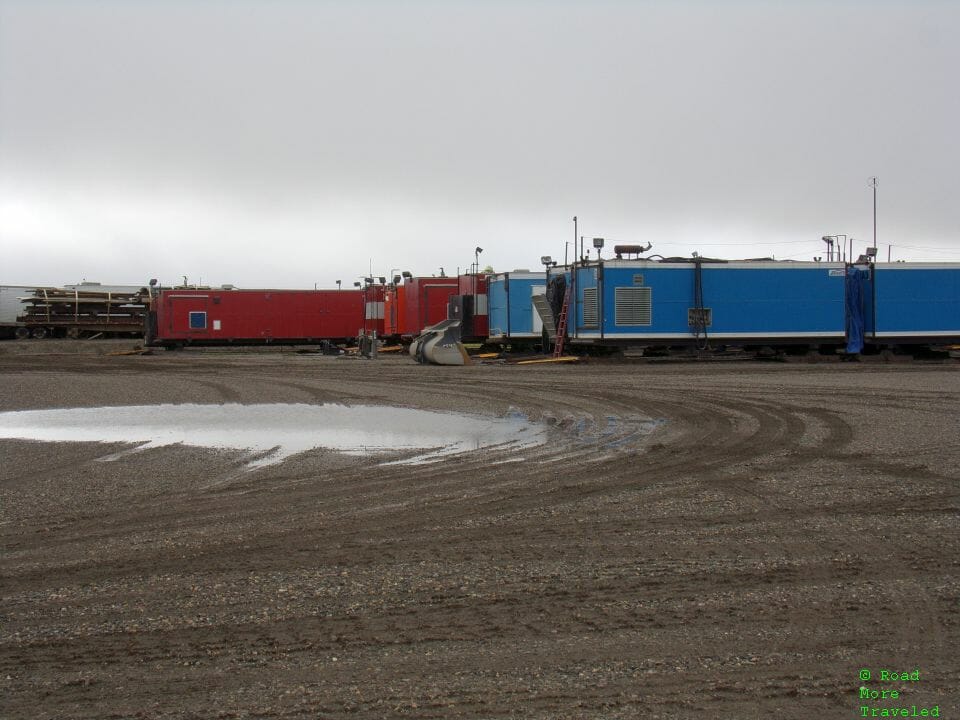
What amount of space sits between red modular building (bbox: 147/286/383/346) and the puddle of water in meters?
28.9

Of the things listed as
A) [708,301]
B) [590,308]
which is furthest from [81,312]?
[708,301]

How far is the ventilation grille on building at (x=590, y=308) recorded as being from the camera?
31047 millimetres

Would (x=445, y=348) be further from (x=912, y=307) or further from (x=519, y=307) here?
(x=912, y=307)

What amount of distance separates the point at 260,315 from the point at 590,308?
20.1 metres

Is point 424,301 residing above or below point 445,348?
above

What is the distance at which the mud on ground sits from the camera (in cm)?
395

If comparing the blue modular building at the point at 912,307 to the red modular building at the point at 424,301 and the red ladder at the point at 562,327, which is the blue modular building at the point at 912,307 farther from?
the red modular building at the point at 424,301

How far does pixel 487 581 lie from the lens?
215 inches

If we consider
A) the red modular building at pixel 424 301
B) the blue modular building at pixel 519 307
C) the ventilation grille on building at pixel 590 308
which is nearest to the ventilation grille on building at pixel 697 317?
the ventilation grille on building at pixel 590 308

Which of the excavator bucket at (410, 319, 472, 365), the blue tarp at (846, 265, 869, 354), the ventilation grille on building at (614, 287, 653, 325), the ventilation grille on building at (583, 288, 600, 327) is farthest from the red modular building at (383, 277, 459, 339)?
the blue tarp at (846, 265, 869, 354)

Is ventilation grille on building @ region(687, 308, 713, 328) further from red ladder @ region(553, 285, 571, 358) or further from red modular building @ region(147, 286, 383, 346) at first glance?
red modular building @ region(147, 286, 383, 346)

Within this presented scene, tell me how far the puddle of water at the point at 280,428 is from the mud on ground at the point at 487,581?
2.09ft

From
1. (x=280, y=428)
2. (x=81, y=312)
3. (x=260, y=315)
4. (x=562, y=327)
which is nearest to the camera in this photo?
(x=280, y=428)

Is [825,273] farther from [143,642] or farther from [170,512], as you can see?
[143,642]
